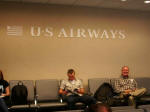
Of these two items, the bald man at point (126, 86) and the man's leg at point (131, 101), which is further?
the bald man at point (126, 86)

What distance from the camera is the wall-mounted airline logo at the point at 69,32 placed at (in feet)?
20.6

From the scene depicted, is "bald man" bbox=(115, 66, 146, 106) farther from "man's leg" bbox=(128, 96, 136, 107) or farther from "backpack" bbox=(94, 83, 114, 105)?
"backpack" bbox=(94, 83, 114, 105)

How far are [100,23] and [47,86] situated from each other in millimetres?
2278

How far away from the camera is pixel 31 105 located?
5441 millimetres

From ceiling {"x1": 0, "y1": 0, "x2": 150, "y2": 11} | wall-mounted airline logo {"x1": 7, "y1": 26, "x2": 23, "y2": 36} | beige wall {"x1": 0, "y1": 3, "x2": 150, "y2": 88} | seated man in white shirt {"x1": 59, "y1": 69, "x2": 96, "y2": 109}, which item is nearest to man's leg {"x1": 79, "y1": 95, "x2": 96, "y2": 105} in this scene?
seated man in white shirt {"x1": 59, "y1": 69, "x2": 96, "y2": 109}

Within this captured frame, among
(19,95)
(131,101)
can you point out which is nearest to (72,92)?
(19,95)

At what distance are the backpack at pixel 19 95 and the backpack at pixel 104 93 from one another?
5.62 ft

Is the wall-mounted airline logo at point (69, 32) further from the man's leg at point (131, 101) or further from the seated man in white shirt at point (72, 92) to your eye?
the man's leg at point (131, 101)

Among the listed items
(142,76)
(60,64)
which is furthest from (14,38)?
(142,76)

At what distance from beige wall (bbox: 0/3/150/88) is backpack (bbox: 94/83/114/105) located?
25.5 inches

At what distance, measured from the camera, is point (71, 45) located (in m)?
6.64

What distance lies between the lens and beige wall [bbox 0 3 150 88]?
Result: 623 cm

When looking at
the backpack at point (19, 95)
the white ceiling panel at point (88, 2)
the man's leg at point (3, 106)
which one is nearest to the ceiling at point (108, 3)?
the white ceiling panel at point (88, 2)

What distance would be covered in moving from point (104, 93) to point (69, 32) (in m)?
1.83
